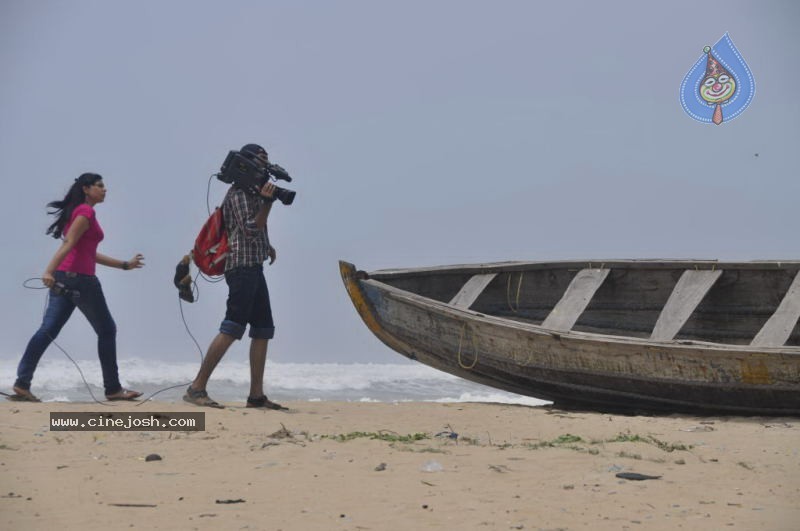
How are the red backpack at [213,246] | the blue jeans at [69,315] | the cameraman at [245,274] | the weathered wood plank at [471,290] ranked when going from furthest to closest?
the weathered wood plank at [471,290], the blue jeans at [69,315], the red backpack at [213,246], the cameraman at [245,274]

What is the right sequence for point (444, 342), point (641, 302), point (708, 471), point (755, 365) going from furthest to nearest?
point (641, 302) → point (444, 342) → point (755, 365) → point (708, 471)

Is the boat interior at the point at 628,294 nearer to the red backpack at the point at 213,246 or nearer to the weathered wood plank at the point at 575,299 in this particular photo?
the weathered wood plank at the point at 575,299

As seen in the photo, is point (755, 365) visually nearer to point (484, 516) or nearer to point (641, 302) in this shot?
point (641, 302)

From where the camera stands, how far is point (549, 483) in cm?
382

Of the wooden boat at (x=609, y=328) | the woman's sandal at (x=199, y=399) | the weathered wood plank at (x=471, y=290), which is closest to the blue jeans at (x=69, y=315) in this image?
the woman's sandal at (x=199, y=399)

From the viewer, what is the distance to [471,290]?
8.66m

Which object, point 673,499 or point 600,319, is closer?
point 673,499

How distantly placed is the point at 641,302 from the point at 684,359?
232 centimetres

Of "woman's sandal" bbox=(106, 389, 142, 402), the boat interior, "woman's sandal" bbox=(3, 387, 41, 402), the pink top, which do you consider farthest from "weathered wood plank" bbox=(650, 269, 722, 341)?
"woman's sandal" bbox=(3, 387, 41, 402)

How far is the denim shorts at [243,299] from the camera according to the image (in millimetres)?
6059

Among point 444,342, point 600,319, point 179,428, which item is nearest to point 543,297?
point 600,319

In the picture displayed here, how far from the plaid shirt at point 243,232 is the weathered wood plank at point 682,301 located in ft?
10.3

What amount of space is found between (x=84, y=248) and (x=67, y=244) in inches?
6.8

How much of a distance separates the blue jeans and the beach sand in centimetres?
84
